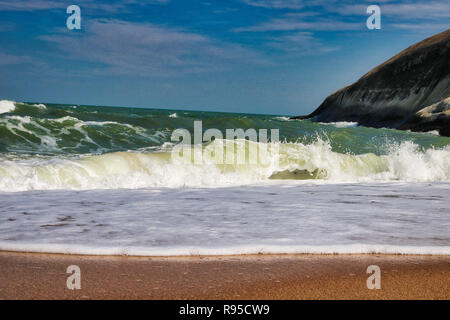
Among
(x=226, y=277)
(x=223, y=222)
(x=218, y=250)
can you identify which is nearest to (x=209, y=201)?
(x=223, y=222)

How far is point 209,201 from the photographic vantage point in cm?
582

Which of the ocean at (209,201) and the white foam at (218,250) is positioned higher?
the ocean at (209,201)


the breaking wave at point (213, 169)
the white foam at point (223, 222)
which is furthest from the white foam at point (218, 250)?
the breaking wave at point (213, 169)

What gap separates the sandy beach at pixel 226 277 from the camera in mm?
2660

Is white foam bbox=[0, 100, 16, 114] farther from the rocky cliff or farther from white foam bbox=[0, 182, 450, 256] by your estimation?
the rocky cliff

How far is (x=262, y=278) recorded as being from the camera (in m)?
2.92

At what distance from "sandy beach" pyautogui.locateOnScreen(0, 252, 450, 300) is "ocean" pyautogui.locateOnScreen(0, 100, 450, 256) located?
0.20 m

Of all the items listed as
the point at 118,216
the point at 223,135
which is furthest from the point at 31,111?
the point at 118,216

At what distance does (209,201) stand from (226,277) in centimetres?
291

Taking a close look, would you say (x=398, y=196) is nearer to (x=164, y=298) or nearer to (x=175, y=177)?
(x=175, y=177)

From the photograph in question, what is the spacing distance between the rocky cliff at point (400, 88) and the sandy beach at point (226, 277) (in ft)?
105

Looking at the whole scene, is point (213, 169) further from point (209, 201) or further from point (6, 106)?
point (6, 106)

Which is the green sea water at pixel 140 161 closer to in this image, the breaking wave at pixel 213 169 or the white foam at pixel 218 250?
the breaking wave at pixel 213 169

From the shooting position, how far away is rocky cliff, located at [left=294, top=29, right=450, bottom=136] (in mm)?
37281
